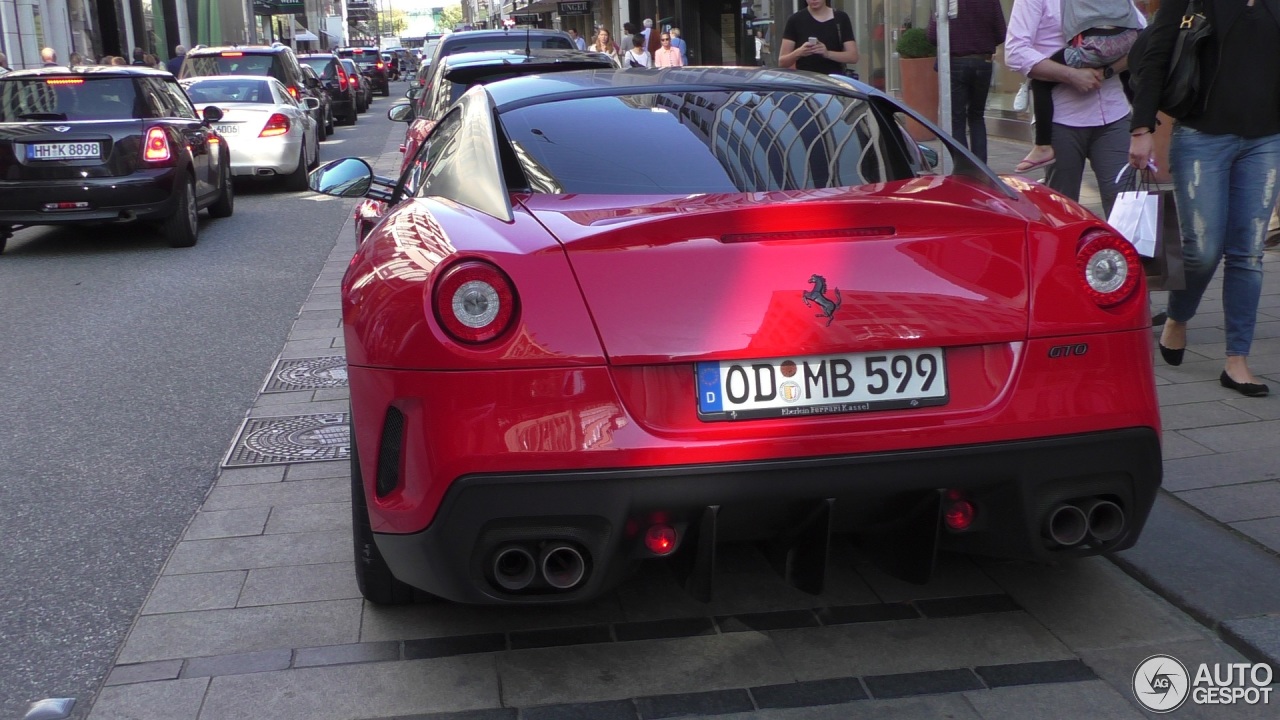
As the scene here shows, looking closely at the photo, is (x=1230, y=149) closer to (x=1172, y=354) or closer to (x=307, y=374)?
(x=1172, y=354)

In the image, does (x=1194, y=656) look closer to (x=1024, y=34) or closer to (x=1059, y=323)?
(x=1059, y=323)

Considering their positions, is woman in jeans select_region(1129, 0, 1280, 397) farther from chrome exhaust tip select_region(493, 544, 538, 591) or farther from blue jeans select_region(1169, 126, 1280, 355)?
chrome exhaust tip select_region(493, 544, 538, 591)

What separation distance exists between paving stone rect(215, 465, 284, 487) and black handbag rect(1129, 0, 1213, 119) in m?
3.50

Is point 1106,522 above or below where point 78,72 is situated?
below

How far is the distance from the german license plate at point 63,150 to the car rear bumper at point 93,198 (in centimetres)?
18

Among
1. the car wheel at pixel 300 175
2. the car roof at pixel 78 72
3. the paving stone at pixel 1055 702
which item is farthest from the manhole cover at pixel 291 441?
the car wheel at pixel 300 175

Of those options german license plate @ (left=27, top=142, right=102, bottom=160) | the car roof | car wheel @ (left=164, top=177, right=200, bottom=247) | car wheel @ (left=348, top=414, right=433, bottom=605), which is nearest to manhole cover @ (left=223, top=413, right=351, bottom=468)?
car wheel @ (left=348, top=414, right=433, bottom=605)

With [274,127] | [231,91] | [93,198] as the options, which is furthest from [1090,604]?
[231,91]

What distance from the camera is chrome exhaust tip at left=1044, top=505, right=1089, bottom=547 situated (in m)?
3.02

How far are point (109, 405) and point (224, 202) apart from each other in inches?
300

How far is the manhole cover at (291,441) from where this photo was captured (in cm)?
516

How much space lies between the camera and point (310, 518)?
4.43 m

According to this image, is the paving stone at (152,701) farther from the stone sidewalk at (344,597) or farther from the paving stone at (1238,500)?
the paving stone at (1238,500)

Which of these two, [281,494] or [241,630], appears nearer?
[241,630]
